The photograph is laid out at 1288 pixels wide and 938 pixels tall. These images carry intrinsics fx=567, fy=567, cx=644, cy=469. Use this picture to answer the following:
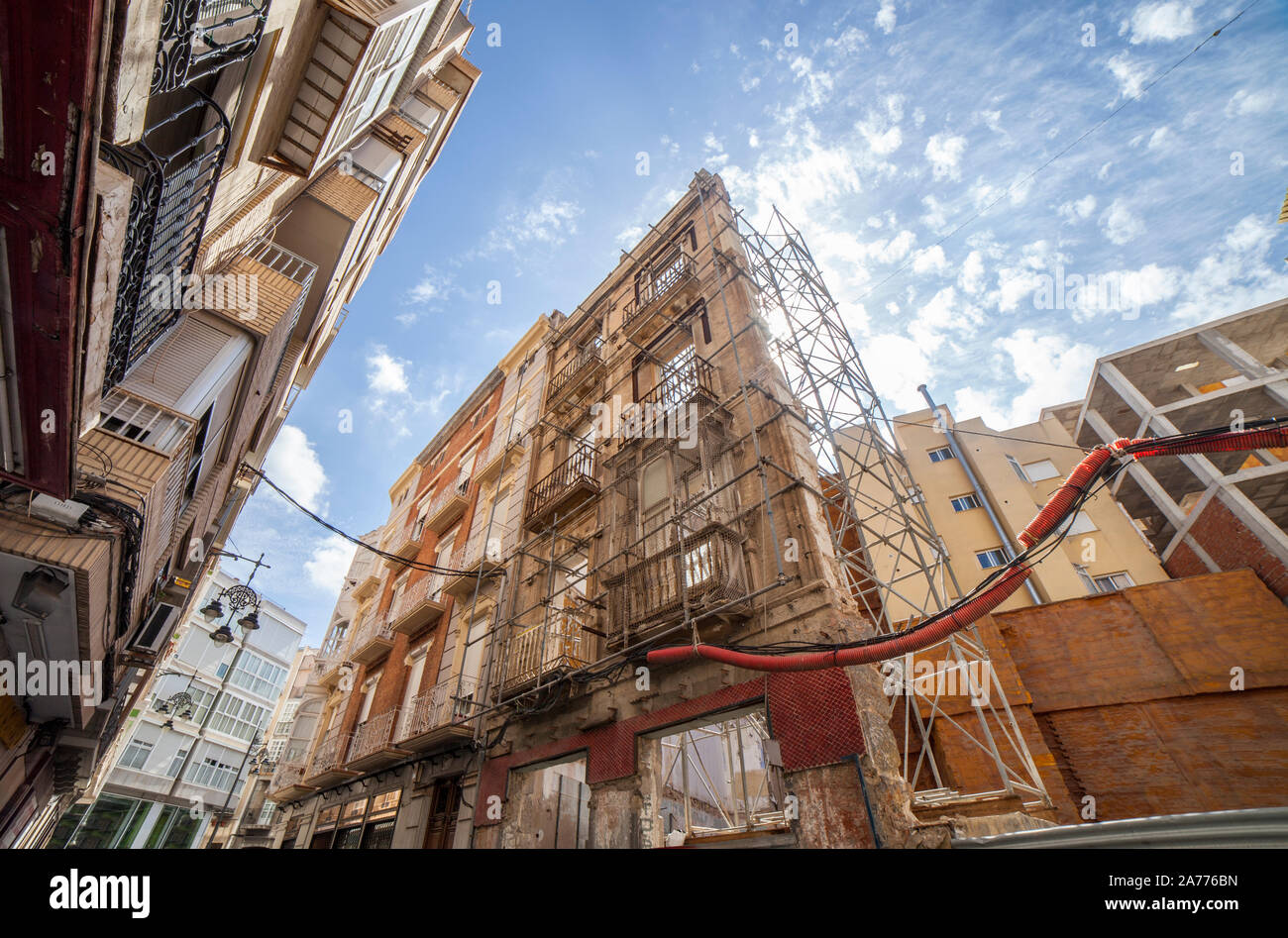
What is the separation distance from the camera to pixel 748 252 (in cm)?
1549

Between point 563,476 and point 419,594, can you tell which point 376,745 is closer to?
point 419,594

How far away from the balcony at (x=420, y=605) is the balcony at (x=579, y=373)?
22.5 feet

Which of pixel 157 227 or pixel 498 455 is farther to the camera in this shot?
pixel 498 455

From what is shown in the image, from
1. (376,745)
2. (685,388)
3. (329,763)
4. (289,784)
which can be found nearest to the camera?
(685,388)

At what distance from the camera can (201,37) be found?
5941 millimetres

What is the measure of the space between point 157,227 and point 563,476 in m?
10.6

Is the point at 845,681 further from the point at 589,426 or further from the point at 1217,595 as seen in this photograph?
the point at 589,426

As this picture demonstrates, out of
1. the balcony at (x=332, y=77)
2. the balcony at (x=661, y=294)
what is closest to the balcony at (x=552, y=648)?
the balcony at (x=661, y=294)

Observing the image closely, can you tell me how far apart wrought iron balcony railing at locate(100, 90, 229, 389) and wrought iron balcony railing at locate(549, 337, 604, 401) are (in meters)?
10.7

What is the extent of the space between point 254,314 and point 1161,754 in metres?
17.1

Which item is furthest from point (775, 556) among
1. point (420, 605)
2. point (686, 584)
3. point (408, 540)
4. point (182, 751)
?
point (182, 751)

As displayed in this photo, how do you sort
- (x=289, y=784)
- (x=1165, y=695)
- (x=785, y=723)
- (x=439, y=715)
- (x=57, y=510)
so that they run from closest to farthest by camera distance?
(x=57, y=510)
(x=785, y=723)
(x=1165, y=695)
(x=439, y=715)
(x=289, y=784)

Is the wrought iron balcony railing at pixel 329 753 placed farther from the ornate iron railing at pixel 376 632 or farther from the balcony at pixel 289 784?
the ornate iron railing at pixel 376 632
